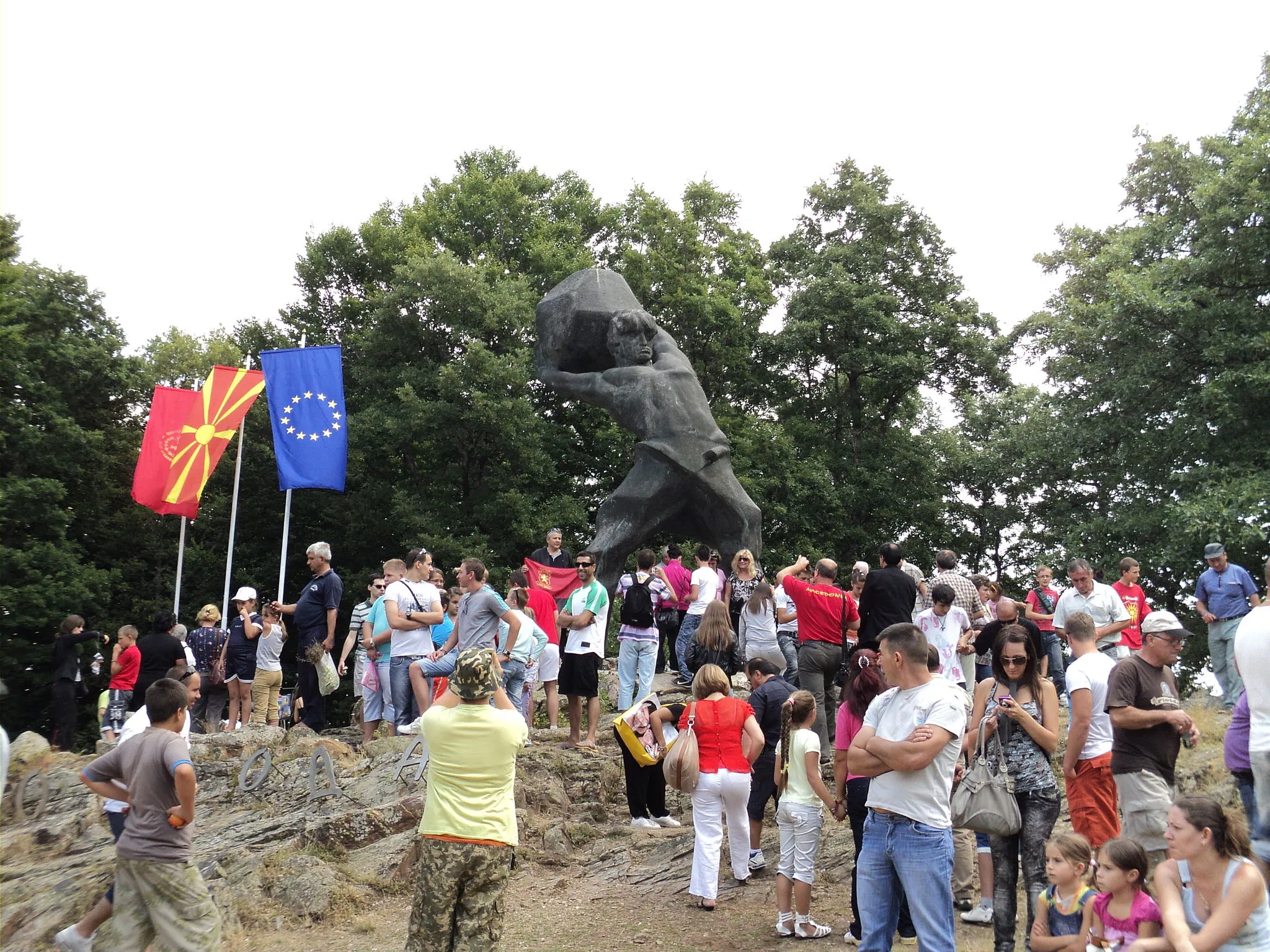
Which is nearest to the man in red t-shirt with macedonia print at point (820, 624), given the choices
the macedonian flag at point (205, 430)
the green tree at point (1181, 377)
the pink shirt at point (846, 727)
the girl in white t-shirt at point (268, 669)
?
the pink shirt at point (846, 727)

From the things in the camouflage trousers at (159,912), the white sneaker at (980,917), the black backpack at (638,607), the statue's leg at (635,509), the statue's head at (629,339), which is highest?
the statue's head at (629,339)

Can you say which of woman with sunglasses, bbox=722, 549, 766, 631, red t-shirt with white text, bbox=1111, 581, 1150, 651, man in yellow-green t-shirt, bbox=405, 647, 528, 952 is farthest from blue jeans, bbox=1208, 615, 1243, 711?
man in yellow-green t-shirt, bbox=405, 647, 528, 952

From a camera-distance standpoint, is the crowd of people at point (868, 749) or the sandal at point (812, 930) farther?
the sandal at point (812, 930)

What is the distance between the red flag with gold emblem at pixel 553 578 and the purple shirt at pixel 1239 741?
22.8 ft

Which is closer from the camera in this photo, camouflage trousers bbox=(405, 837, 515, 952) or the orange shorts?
camouflage trousers bbox=(405, 837, 515, 952)

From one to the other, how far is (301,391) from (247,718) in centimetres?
729

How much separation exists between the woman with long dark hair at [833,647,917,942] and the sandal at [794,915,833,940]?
15cm

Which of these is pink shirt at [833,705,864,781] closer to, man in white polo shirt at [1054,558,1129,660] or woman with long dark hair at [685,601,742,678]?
woman with long dark hair at [685,601,742,678]

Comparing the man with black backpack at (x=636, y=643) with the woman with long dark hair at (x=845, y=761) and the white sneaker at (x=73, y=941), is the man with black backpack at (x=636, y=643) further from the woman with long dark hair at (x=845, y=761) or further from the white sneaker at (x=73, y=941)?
the white sneaker at (x=73, y=941)

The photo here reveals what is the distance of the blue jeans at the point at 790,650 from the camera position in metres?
9.78

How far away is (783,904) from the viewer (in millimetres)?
6410

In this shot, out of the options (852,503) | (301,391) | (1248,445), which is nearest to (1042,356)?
(852,503)

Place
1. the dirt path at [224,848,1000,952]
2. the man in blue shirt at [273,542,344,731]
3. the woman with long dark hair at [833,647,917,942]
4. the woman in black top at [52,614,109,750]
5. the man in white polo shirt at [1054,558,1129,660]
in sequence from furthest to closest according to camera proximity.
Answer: the woman in black top at [52,614,109,750] < the man in blue shirt at [273,542,344,731] < the man in white polo shirt at [1054,558,1129,660] < the dirt path at [224,848,1000,952] < the woman with long dark hair at [833,647,917,942]

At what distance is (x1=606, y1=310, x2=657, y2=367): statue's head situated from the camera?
14430 mm
